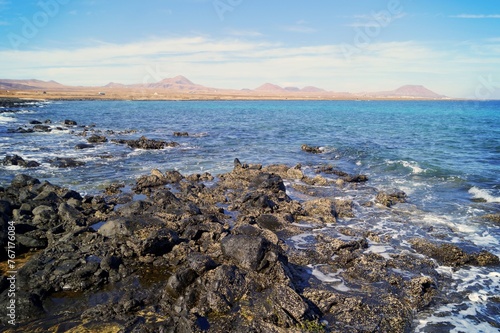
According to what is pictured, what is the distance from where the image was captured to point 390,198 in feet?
66.4

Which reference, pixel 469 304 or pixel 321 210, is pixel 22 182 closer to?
pixel 321 210

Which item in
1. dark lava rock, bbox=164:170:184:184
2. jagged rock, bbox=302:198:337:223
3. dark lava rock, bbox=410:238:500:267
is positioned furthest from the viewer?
dark lava rock, bbox=164:170:184:184

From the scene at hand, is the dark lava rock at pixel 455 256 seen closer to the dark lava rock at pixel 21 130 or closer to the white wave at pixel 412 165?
the white wave at pixel 412 165

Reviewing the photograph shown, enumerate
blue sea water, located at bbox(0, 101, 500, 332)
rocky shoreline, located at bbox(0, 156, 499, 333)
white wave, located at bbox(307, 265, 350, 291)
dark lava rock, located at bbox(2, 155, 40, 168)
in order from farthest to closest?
1. dark lava rock, located at bbox(2, 155, 40, 168)
2. blue sea water, located at bbox(0, 101, 500, 332)
3. white wave, located at bbox(307, 265, 350, 291)
4. rocky shoreline, located at bbox(0, 156, 499, 333)

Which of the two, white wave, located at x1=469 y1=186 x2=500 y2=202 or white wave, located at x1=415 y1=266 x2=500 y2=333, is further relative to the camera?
white wave, located at x1=469 y1=186 x2=500 y2=202

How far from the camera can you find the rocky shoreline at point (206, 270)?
9.13 metres

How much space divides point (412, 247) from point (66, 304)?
511 inches

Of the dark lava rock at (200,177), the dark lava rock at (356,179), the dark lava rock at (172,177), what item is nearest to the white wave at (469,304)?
the dark lava rock at (356,179)

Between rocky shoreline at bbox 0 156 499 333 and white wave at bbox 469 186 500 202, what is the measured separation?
9.10 meters

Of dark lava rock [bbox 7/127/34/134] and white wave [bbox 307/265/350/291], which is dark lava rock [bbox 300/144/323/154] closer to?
white wave [bbox 307/265/350/291]

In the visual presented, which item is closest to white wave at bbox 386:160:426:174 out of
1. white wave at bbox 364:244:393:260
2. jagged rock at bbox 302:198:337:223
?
jagged rock at bbox 302:198:337:223

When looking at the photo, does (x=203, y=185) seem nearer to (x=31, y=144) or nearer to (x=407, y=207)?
(x=407, y=207)

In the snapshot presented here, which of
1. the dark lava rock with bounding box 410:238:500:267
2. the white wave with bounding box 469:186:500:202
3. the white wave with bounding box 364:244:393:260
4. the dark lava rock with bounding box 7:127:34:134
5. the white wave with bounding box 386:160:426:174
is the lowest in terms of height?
the white wave with bounding box 364:244:393:260

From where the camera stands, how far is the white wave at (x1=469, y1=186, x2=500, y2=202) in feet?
67.2
